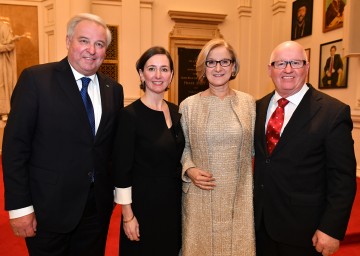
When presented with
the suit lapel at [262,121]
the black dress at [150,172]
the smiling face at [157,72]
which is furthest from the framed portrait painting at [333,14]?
the black dress at [150,172]

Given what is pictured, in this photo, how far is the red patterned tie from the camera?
1.92 meters

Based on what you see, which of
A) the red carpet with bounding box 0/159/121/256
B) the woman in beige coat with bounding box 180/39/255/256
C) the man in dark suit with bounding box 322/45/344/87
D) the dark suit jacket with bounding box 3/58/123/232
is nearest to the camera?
the dark suit jacket with bounding box 3/58/123/232

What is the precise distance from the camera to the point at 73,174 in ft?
5.93

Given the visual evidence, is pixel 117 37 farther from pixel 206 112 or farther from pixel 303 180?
pixel 303 180

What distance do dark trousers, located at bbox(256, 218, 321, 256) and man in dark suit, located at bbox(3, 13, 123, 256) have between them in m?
1.00

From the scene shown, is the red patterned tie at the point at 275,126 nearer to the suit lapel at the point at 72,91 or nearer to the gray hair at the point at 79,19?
the suit lapel at the point at 72,91

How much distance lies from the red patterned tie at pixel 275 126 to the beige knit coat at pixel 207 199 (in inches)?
5.7

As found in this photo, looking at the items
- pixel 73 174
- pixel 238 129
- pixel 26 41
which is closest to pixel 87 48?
pixel 73 174

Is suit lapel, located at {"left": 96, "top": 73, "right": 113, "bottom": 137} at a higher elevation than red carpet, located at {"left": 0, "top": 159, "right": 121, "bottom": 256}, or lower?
higher

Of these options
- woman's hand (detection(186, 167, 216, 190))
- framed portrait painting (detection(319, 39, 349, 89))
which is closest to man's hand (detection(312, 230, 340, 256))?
woman's hand (detection(186, 167, 216, 190))

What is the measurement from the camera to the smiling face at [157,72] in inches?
79.4

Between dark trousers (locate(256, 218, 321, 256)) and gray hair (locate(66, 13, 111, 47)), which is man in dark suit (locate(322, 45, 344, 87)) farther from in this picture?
gray hair (locate(66, 13, 111, 47))

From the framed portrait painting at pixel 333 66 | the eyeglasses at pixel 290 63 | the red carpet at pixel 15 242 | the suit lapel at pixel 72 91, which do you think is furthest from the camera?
the framed portrait painting at pixel 333 66

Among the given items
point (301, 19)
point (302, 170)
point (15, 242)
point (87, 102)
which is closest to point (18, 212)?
point (87, 102)
